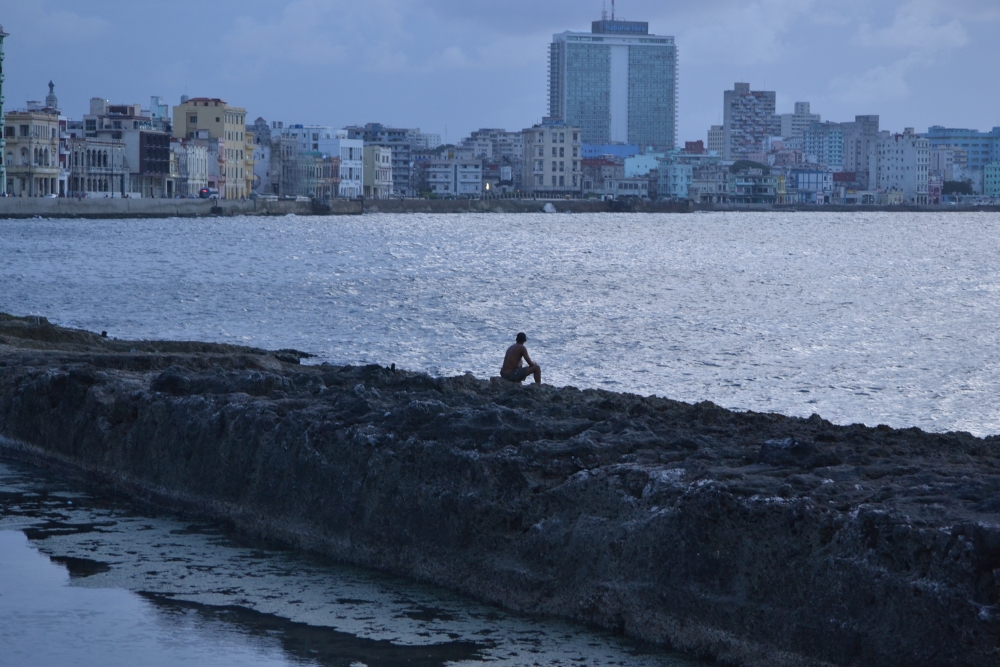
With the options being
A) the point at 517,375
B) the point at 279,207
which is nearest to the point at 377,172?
the point at 279,207

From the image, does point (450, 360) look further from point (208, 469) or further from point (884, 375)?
point (208, 469)

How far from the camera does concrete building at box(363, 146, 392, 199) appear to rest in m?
178

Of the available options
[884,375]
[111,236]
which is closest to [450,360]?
[884,375]

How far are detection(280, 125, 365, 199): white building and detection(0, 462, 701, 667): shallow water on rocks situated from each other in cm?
16040

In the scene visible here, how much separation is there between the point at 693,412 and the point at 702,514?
195 inches

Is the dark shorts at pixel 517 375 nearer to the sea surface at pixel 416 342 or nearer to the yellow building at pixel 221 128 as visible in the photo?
the sea surface at pixel 416 342

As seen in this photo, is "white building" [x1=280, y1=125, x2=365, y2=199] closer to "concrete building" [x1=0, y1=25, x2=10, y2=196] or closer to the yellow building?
the yellow building

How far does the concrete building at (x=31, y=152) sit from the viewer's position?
103188mm

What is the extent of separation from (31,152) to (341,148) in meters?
68.2

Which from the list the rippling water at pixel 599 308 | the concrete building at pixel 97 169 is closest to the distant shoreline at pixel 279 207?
the concrete building at pixel 97 169

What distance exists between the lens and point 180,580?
848 cm

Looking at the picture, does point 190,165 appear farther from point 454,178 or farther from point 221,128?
point 454,178

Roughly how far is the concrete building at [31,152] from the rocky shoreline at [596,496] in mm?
97392

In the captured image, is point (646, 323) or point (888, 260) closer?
point (646, 323)
